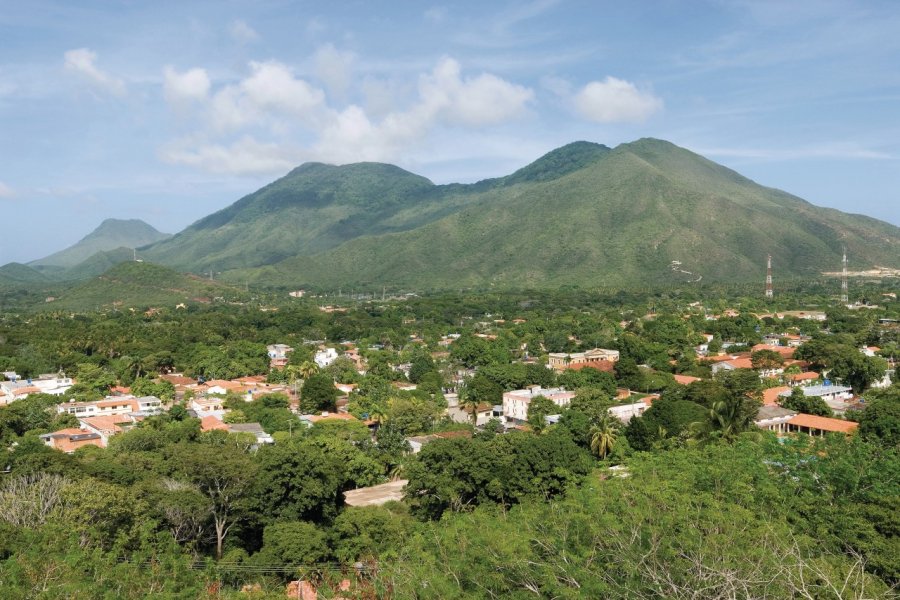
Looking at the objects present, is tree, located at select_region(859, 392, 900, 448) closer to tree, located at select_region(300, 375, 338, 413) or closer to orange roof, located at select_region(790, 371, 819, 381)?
orange roof, located at select_region(790, 371, 819, 381)

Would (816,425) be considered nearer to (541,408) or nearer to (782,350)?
(541,408)

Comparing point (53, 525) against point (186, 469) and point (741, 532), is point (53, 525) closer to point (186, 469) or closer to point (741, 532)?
point (186, 469)

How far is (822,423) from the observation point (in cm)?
3016

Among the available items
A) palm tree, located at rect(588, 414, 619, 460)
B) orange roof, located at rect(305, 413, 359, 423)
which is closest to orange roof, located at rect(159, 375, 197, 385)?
orange roof, located at rect(305, 413, 359, 423)

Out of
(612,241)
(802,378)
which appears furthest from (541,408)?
(612,241)

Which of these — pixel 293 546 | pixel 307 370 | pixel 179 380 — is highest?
pixel 293 546

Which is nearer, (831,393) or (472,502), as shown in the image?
(472,502)

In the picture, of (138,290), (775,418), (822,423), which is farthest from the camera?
(138,290)

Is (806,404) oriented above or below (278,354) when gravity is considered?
above

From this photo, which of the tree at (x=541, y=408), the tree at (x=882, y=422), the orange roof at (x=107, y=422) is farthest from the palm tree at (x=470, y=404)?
the tree at (x=882, y=422)

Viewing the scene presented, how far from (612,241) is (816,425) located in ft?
399

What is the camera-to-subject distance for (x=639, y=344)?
52.5 m

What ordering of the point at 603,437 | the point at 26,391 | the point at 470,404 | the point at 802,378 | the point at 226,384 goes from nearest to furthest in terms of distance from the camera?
the point at 603,437, the point at 470,404, the point at 26,391, the point at 802,378, the point at 226,384

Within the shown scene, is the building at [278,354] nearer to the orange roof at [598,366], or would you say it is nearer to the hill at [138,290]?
the orange roof at [598,366]
